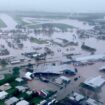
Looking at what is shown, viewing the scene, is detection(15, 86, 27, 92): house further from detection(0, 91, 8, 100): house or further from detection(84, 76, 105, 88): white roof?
detection(84, 76, 105, 88): white roof

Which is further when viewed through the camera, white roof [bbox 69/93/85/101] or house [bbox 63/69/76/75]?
house [bbox 63/69/76/75]

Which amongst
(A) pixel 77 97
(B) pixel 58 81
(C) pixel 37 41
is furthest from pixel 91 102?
(C) pixel 37 41

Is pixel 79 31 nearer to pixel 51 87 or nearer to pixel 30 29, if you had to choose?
pixel 30 29

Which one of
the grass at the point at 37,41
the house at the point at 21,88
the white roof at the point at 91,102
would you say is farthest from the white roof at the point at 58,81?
the grass at the point at 37,41

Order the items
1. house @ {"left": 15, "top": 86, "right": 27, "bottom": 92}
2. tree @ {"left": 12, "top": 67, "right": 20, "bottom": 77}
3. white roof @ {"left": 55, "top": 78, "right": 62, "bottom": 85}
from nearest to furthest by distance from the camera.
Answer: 1. house @ {"left": 15, "top": 86, "right": 27, "bottom": 92}
2. white roof @ {"left": 55, "top": 78, "right": 62, "bottom": 85}
3. tree @ {"left": 12, "top": 67, "right": 20, "bottom": 77}


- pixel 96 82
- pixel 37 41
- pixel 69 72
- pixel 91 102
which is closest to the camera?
pixel 91 102

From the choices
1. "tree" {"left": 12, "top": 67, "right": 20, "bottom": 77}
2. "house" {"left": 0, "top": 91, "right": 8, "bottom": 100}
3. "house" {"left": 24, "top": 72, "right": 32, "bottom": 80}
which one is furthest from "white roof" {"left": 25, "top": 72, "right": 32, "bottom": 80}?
"house" {"left": 0, "top": 91, "right": 8, "bottom": 100}

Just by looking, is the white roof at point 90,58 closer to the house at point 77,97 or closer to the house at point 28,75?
the house at point 28,75

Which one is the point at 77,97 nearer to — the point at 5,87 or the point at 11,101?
the point at 11,101

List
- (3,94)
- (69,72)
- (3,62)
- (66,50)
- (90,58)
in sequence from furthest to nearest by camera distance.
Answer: (66,50), (90,58), (3,62), (69,72), (3,94)
